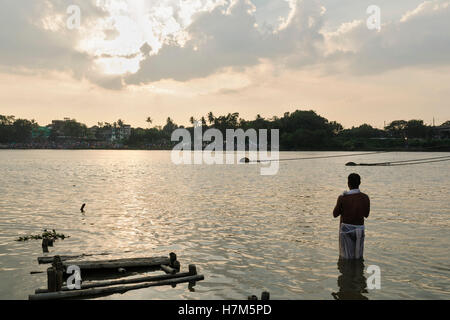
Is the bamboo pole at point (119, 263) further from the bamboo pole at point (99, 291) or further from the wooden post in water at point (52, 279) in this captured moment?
the wooden post in water at point (52, 279)

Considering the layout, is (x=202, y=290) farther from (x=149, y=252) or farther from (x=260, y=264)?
(x=149, y=252)

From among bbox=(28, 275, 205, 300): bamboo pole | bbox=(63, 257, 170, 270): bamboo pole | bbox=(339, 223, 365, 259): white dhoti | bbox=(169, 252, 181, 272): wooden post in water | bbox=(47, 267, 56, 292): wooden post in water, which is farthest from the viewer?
bbox=(169, 252, 181, 272): wooden post in water

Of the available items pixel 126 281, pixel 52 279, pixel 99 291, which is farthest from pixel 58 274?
pixel 126 281

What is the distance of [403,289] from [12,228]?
1665 centimetres

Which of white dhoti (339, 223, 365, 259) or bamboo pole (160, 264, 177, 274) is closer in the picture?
bamboo pole (160, 264, 177, 274)

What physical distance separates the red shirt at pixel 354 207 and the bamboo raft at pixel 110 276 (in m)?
4.46

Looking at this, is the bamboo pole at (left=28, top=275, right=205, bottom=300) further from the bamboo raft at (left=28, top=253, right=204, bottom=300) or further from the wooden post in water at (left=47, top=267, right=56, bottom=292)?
the wooden post in water at (left=47, top=267, right=56, bottom=292)

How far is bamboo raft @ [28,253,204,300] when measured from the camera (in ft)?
32.1

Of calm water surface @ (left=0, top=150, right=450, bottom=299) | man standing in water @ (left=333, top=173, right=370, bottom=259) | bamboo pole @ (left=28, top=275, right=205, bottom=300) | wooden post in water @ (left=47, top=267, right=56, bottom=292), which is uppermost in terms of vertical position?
man standing in water @ (left=333, top=173, right=370, bottom=259)

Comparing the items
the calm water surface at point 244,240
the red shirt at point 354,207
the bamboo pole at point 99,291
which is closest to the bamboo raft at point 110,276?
the bamboo pole at point 99,291

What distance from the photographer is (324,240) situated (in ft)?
55.3

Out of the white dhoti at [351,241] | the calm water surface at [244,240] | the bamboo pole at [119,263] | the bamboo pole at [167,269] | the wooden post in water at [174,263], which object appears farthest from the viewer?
the wooden post in water at [174,263]

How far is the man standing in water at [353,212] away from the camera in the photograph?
1140 centimetres

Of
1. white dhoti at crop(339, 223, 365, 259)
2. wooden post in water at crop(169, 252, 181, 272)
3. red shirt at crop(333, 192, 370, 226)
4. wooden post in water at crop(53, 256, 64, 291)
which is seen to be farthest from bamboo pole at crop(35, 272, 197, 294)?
red shirt at crop(333, 192, 370, 226)
